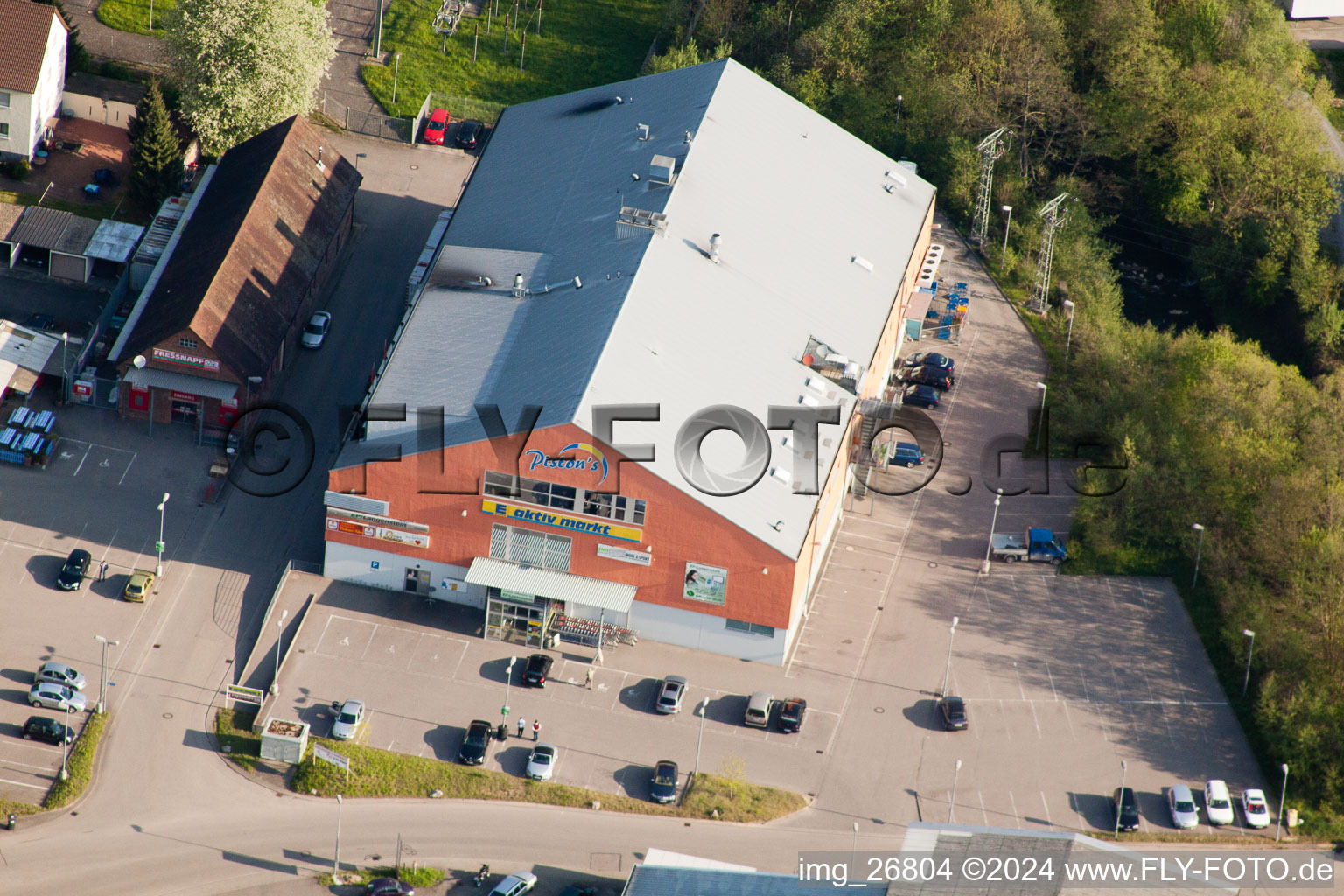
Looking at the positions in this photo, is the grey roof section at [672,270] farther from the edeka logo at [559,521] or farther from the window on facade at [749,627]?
the window on facade at [749,627]

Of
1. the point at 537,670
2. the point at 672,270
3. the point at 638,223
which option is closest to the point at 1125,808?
the point at 537,670

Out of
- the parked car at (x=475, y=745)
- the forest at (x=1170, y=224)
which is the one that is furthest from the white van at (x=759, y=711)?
the forest at (x=1170, y=224)

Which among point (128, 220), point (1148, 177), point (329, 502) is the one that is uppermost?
point (1148, 177)

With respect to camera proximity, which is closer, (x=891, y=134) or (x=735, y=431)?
(x=735, y=431)

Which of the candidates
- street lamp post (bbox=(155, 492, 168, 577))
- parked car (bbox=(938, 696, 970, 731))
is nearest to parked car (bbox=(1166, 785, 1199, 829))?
A: parked car (bbox=(938, 696, 970, 731))

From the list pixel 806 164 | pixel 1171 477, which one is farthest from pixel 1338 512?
pixel 806 164

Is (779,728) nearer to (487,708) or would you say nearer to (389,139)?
(487,708)
